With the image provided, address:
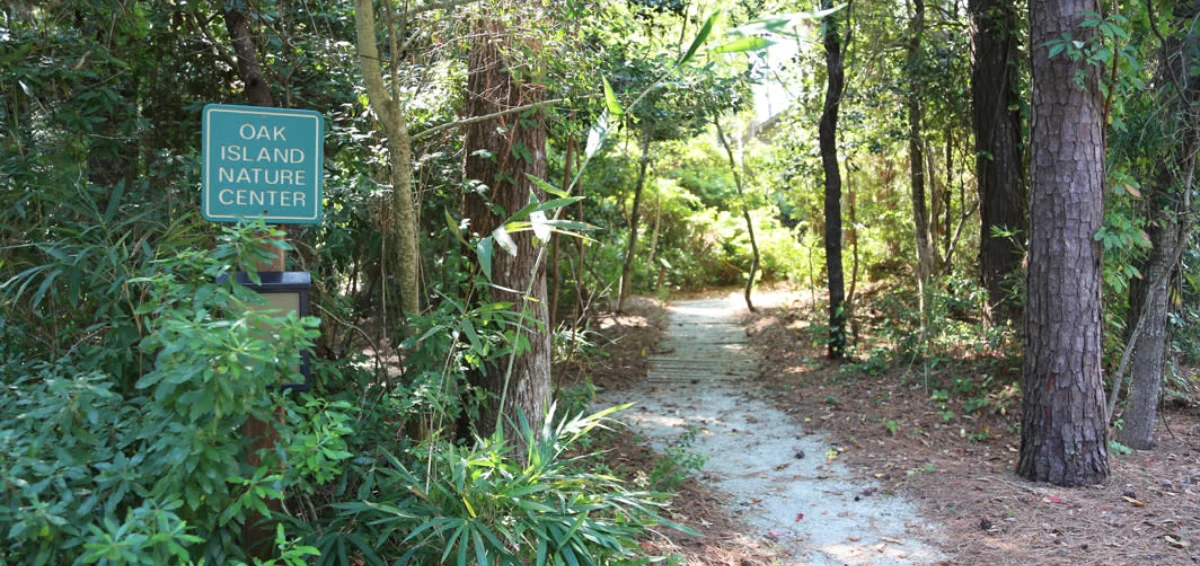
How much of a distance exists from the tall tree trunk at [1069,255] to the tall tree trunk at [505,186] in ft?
11.1

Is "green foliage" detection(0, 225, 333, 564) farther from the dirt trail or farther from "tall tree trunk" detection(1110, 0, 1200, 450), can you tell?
"tall tree trunk" detection(1110, 0, 1200, 450)

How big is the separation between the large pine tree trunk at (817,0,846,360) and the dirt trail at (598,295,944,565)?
3.77 feet

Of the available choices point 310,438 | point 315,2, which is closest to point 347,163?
point 315,2

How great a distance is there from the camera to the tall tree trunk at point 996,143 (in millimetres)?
9016

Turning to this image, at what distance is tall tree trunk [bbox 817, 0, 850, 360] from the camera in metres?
9.79

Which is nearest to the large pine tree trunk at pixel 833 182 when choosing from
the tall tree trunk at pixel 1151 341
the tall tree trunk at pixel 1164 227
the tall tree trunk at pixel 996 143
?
the tall tree trunk at pixel 996 143

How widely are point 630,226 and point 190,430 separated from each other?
42.3 feet

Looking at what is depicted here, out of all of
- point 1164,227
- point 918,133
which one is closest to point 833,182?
point 918,133

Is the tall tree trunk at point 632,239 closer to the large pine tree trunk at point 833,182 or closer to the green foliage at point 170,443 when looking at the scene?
the large pine tree trunk at point 833,182

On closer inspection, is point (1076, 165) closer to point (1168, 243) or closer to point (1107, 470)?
point (1168, 243)

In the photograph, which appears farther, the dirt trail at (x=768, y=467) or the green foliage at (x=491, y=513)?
the dirt trail at (x=768, y=467)

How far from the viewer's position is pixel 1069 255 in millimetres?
5445

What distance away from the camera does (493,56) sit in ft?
16.9

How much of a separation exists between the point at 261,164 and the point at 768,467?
4685mm
